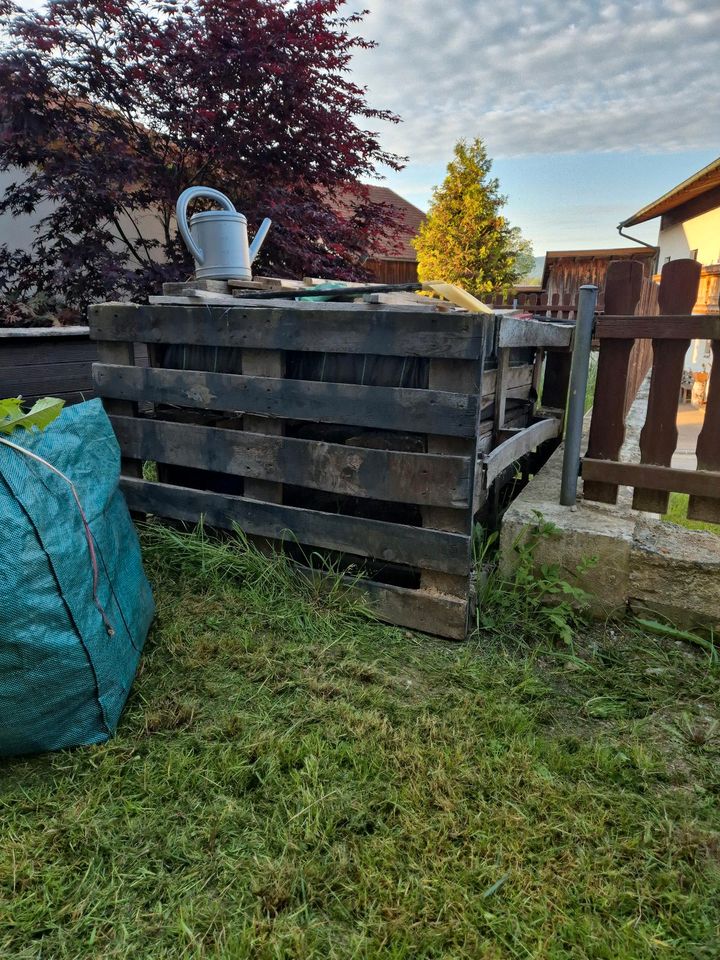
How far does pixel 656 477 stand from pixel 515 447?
0.57 m

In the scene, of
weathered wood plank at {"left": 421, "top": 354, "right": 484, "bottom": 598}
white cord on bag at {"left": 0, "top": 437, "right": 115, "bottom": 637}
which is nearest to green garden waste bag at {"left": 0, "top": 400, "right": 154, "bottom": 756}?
white cord on bag at {"left": 0, "top": 437, "right": 115, "bottom": 637}

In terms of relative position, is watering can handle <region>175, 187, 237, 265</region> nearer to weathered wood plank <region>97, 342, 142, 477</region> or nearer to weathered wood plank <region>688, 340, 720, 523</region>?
weathered wood plank <region>97, 342, 142, 477</region>

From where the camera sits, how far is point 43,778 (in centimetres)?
152

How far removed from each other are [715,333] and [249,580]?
1996mm

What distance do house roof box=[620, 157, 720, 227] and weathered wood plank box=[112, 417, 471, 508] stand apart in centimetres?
950

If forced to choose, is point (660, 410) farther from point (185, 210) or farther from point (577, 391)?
point (185, 210)

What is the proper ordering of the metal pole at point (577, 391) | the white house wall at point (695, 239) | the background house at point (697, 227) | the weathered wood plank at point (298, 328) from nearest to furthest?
1. the weathered wood plank at point (298, 328)
2. the metal pole at point (577, 391)
3. the background house at point (697, 227)
4. the white house wall at point (695, 239)

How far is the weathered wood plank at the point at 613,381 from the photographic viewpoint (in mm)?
2314

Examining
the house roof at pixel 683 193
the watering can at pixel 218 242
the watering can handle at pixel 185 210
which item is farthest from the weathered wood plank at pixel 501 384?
the house roof at pixel 683 193

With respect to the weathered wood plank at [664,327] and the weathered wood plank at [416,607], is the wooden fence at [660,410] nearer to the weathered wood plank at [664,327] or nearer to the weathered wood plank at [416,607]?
the weathered wood plank at [664,327]

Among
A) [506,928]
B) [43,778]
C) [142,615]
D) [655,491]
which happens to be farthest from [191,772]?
[655,491]

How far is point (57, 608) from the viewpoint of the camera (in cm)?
150

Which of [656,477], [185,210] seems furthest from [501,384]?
[185,210]

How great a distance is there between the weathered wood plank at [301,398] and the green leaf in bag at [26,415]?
0.72 m
